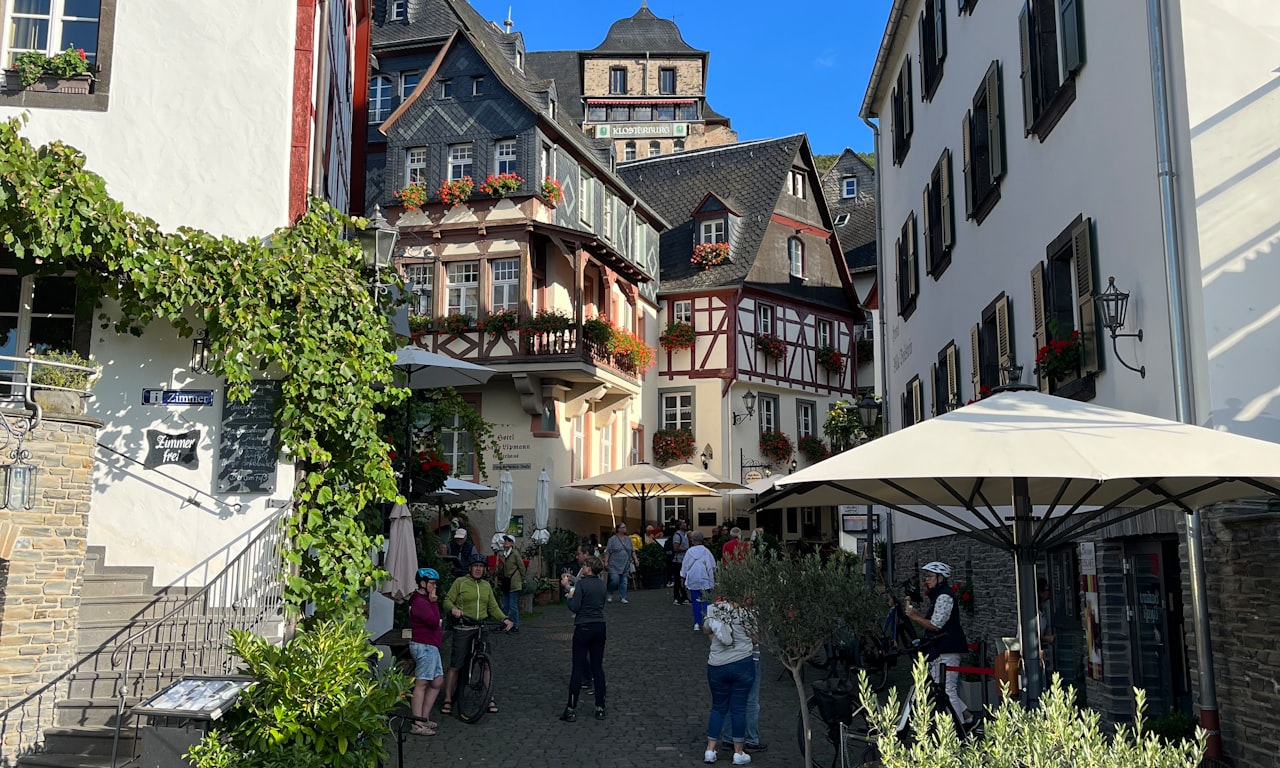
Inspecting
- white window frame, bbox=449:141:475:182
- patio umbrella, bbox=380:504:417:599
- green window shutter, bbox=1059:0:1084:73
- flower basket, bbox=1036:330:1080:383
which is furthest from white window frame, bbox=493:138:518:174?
flower basket, bbox=1036:330:1080:383

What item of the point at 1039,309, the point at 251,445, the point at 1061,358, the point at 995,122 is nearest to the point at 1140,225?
the point at 1061,358

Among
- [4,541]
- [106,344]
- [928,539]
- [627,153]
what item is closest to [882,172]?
[928,539]

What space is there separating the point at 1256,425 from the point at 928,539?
11.3 meters

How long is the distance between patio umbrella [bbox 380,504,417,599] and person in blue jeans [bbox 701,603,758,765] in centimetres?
324

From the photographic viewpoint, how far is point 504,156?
95.0ft

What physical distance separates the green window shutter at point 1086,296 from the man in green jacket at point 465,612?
6254mm

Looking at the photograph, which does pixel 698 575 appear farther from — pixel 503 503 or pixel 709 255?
pixel 709 255

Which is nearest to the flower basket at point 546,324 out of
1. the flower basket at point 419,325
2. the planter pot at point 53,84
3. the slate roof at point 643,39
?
the flower basket at point 419,325

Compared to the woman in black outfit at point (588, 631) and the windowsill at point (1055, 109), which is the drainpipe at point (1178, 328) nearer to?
the windowsill at point (1055, 109)

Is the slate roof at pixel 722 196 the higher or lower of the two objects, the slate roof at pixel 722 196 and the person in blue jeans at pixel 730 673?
the higher

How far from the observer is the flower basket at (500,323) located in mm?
27641

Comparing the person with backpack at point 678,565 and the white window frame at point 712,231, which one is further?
the white window frame at point 712,231

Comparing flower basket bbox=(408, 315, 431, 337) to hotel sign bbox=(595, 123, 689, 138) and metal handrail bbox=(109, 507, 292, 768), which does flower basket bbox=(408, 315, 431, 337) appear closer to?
metal handrail bbox=(109, 507, 292, 768)

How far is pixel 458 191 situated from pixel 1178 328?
21.5m
